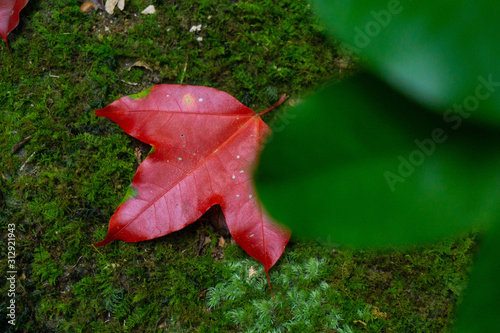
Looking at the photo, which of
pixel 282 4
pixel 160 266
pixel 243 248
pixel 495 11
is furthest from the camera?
pixel 282 4

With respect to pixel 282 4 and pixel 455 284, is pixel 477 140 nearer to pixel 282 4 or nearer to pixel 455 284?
pixel 455 284

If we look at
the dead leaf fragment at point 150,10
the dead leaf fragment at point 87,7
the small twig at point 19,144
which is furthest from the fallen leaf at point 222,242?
the dead leaf fragment at point 87,7

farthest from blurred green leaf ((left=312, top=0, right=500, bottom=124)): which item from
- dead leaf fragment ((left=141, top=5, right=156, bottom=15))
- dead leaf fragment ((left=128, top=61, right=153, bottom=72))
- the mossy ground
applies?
dead leaf fragment ((left=141, top=5, right=156, bottom=15))

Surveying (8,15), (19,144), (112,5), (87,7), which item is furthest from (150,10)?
(19,144)

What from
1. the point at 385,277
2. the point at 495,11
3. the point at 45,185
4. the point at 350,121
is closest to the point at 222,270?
the point at 385,277

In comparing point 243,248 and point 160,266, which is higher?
point 243,248

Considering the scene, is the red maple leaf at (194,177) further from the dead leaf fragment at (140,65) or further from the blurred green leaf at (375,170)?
the blurred green leaf at (375,170)
